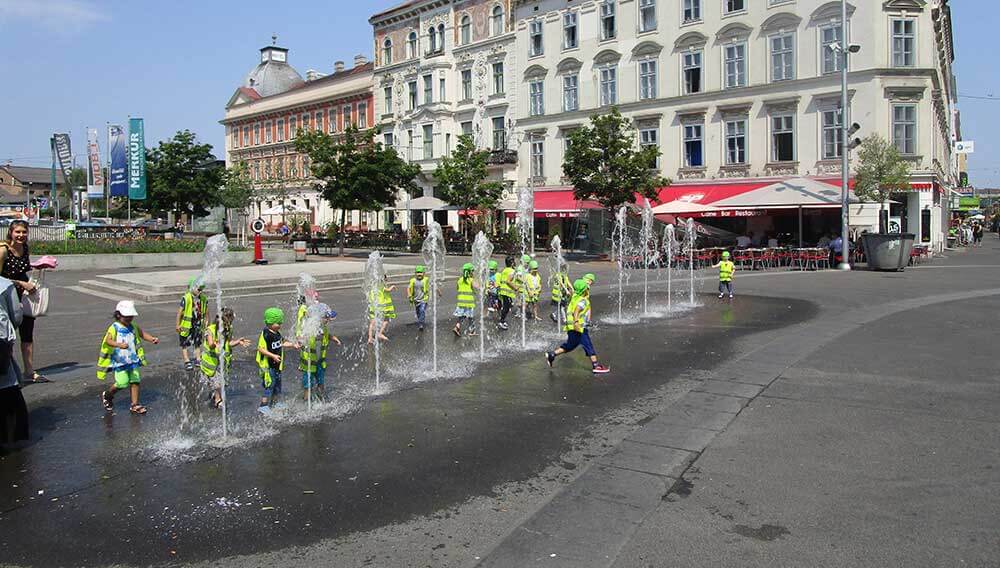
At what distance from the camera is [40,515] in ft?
17.3

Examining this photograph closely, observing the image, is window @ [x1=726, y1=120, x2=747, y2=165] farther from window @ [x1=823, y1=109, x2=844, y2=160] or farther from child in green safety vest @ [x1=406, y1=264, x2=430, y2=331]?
child in green safety vest @ [x1=406, y1=264, x2=430, y2=331]

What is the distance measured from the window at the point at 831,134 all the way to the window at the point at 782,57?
2606 millimetres

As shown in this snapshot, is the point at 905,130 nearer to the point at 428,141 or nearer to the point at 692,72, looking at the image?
the point at 692,72

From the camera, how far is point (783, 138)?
3631 centimetres

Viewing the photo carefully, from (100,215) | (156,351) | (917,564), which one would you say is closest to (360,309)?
(156,351)

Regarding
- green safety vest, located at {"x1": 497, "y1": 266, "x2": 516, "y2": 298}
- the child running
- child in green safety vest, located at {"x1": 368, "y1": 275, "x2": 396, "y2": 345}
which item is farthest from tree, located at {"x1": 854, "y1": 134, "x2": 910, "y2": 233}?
the child running

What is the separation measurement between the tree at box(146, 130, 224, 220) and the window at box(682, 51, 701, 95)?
27566 mm

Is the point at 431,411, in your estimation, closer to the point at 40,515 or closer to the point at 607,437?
the point at 607,437

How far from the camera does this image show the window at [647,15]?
134 feet

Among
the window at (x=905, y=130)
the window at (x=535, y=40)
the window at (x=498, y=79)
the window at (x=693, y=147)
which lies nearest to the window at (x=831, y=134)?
the window at (x=905, y=130)

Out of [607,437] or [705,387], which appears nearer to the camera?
[607,437]

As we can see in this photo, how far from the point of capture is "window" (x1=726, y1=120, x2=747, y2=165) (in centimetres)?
3756

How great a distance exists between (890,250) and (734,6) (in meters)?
17.5

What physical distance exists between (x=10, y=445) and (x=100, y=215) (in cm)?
9688
